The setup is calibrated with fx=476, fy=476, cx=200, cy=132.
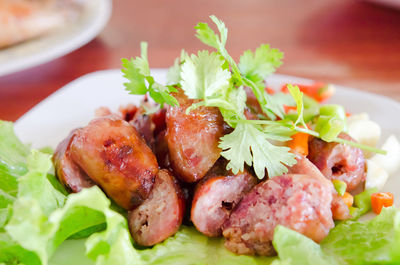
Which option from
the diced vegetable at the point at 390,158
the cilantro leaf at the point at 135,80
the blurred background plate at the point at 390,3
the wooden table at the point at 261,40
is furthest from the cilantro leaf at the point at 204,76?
the blurred background plate at the point at 390,3

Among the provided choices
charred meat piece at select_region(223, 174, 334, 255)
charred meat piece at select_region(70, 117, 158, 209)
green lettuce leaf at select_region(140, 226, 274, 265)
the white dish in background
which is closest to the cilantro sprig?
charred meat piece at select_region(223, 174, 334, 255)

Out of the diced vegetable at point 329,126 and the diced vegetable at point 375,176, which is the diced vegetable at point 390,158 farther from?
the diced vegetable at point 329,126

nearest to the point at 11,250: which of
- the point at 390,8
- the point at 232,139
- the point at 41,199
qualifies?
the point at 41,199

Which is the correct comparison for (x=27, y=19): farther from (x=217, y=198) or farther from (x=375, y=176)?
(x=375, y=176)

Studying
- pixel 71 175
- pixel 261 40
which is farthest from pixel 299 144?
pixel 261 40

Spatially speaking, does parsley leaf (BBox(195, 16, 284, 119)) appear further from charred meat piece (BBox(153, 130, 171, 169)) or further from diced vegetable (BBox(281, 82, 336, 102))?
diced vegetable (BBox(281, 82, 336, 102))

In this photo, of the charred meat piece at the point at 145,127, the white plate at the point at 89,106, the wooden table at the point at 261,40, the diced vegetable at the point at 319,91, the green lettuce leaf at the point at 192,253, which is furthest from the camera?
the wooden table at the point at 261,40
